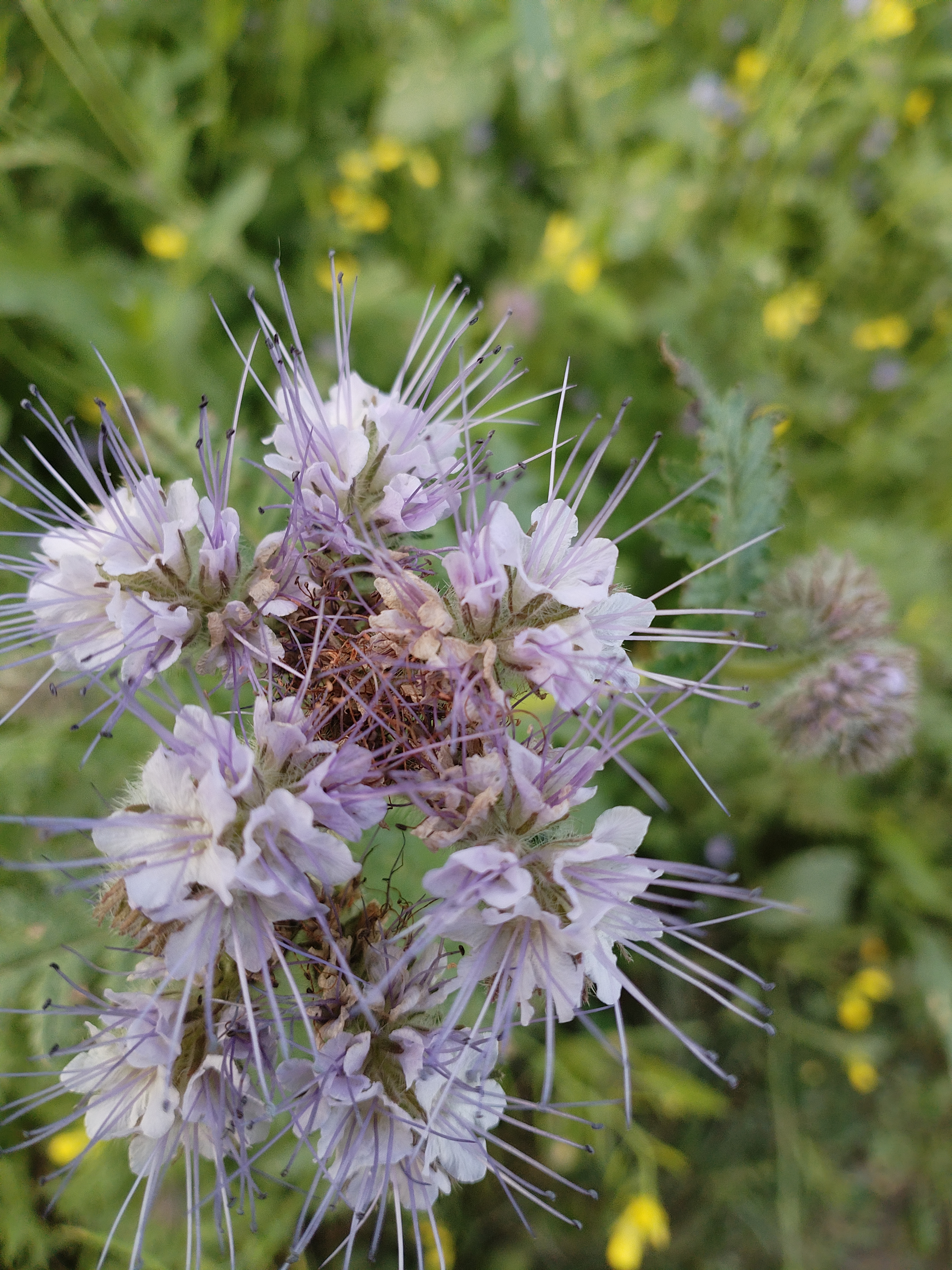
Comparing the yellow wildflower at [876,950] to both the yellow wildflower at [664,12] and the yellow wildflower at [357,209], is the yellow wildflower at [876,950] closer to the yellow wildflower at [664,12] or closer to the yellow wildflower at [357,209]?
the yellow wildflower at [357,209]

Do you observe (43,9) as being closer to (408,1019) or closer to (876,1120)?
(408,1019)

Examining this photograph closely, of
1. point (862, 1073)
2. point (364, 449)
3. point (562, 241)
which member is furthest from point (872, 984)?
point (562, 241)

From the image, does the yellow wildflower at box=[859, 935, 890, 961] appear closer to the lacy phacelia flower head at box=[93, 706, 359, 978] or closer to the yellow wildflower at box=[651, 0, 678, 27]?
the lacy phacelia flower head at box=[93, 706, 359, 978]

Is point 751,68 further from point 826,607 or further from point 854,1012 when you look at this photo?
point 854,1012

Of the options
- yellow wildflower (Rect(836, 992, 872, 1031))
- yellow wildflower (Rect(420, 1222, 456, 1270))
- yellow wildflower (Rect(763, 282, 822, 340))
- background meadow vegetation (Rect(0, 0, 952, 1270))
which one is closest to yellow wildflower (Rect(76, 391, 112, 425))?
background meadow vegetation (Rect(0, 0, 952, 1270))

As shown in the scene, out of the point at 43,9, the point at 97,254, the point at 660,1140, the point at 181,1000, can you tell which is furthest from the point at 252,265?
the point at 660,1140

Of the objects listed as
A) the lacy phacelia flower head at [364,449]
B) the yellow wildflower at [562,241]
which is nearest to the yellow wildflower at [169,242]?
the yellow wildflower at [562,241]
